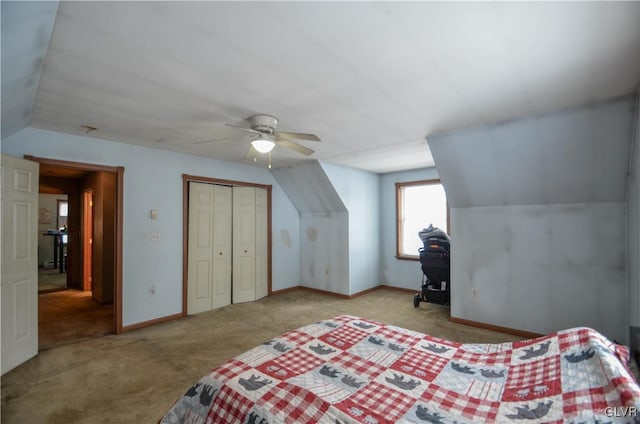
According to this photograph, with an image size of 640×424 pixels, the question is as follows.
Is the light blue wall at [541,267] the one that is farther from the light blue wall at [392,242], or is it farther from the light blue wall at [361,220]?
the light blue wall at [361,220]

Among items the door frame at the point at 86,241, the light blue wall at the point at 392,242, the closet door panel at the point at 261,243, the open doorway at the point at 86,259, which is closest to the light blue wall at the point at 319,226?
the closet door panel at the point at 261,243

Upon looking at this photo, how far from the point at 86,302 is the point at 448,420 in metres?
6.25

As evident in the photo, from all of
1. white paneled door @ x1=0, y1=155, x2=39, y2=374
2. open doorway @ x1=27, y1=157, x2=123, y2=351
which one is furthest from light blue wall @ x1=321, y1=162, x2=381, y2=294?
white paneled door @ x1=0, y1=155, x2=39, y2=374

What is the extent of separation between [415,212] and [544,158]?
289cm

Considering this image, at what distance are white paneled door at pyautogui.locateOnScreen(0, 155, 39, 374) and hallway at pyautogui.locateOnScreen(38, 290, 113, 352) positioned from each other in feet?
1.33

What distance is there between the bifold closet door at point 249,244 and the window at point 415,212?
2770 millimetres

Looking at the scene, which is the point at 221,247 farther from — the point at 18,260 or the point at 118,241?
the point at 18,260

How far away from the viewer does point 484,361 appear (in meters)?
1.80

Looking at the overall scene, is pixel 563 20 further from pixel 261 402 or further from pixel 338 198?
pixel 338 198

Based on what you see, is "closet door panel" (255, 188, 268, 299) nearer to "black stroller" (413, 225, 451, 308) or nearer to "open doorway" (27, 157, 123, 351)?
"open doorway" (27, 157, 123, 351)

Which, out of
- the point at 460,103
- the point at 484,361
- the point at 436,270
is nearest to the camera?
Answer: the point at 484,361

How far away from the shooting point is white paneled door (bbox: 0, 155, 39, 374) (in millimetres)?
2896

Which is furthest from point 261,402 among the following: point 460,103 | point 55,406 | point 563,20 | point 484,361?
point 460,103

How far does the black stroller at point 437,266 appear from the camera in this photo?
4659 mm
